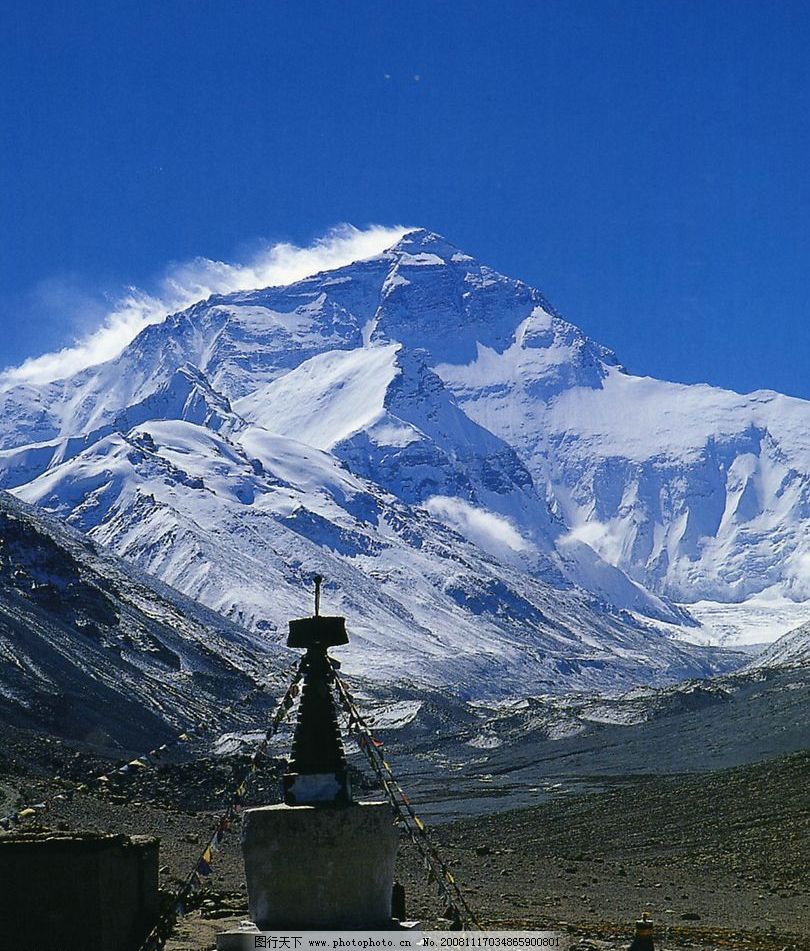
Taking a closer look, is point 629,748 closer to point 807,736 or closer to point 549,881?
point 807,736

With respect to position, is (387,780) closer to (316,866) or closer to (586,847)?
(316,866)

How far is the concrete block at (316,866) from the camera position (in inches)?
515

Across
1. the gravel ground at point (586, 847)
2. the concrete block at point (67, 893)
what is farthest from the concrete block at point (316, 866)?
the concrete block at point (67, 893)

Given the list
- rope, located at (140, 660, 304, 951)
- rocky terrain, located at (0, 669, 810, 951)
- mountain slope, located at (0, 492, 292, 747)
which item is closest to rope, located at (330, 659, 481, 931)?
rocky terrain, located at (0, 669, 810, 951)

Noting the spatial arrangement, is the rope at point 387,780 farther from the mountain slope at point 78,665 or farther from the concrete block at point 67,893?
the mountain slope at point 78,665

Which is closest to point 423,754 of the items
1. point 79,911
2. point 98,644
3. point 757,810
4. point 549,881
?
point 98,644

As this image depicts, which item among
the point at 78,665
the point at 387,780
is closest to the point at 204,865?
the point at 387,780

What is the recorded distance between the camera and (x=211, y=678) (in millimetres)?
197875

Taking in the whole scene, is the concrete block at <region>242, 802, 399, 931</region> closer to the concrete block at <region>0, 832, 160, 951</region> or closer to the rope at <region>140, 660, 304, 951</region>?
the rope at <region>140, 660, 304, 951</region>

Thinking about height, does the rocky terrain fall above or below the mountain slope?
below

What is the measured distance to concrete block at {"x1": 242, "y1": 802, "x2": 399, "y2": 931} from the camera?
13.1 m

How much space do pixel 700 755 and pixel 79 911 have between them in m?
111

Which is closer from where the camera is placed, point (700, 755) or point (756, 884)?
point (756, 884)

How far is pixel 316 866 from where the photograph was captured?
1310 centimetres
